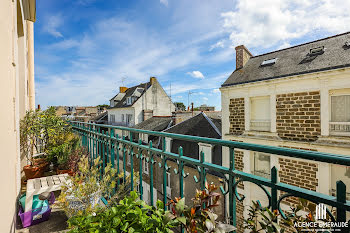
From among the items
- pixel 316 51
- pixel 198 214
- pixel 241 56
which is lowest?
pixel 198 214

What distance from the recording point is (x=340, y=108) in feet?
25.1

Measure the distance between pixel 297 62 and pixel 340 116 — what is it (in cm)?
348

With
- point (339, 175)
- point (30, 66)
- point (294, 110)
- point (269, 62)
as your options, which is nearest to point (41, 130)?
point (30, 66)

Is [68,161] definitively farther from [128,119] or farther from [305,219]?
[128,119]

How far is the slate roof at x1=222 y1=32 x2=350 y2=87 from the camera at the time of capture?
805 centimetres

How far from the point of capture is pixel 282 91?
29.1 feet

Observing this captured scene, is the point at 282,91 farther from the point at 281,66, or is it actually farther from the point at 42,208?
the point at 42,208

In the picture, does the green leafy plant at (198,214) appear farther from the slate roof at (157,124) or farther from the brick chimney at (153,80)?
the brick chimney at (153,80)

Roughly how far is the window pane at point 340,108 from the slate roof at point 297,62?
4.49ft

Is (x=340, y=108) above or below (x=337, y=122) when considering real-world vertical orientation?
above

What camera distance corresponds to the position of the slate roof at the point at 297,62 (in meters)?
8.05

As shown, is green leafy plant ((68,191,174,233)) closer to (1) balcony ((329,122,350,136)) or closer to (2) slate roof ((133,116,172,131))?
(1) balcony ((329,122,350,136))

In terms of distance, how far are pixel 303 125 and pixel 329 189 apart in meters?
2.87

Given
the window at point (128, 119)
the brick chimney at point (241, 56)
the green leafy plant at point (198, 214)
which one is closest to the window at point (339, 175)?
the brick chimney at point (241, 56)
